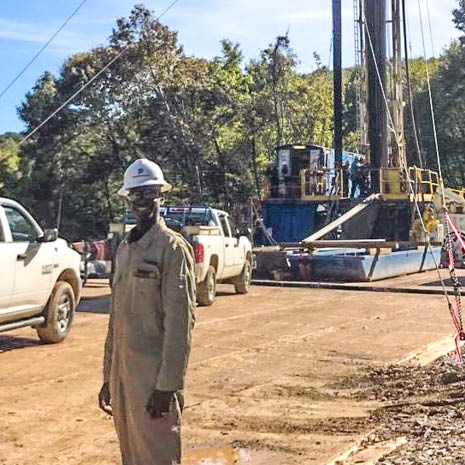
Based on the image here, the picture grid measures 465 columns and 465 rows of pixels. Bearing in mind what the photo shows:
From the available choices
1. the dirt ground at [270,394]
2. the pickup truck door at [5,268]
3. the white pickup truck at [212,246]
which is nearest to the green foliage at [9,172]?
the white pickup truck at [212,246]

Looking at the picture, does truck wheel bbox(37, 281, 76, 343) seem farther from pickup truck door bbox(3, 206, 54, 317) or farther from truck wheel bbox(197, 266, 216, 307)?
truck wheel bbox(197, 266, 216, 307)

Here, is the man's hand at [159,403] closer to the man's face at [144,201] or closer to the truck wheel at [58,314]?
the man's face at [144,201]

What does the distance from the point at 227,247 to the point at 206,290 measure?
153cm

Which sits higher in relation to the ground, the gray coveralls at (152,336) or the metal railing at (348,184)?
the metal railing at (348,184)

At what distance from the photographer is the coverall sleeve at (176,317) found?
372 cm

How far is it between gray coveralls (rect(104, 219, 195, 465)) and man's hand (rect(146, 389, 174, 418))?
0.14ft

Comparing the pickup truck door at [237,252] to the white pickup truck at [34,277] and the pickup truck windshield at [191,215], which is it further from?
the white pickup truck at [34,277]

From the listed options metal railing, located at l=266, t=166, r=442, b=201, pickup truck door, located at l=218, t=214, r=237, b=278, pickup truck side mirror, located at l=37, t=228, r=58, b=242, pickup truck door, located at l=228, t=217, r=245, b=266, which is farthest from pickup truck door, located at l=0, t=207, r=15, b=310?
metal railing, located at l=266, t=166, r=442, b=201

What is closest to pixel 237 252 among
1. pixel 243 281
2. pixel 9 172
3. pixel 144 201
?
pixel 243 281

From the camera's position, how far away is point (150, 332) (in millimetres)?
3877

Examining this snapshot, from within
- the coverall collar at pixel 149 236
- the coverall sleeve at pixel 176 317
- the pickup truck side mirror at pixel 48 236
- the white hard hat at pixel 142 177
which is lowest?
the coverall sleeve at pixel 176 317

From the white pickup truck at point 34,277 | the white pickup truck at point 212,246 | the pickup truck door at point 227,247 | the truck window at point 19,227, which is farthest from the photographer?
the pickup truck door at point 227,247

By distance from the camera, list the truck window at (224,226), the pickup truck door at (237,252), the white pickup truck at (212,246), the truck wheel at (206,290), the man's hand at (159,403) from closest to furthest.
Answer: the man's hand at (159,403)
the white pickup truck at (212,246)
the truck wheel at (206,290)
the truck window at (224,226)
the pickup truck door at (237,252)

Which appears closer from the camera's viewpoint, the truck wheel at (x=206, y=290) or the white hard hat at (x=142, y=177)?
the white hard hat at (x=142, y=177)
